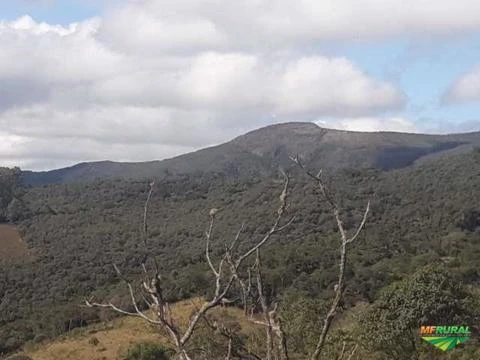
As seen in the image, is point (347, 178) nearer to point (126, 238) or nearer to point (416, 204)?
point (416, 204)

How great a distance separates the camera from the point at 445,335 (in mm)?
22453

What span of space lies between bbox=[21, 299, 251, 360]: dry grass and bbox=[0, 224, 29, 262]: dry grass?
27.9 meters

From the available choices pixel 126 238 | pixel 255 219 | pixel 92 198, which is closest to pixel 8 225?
pixel 126 238

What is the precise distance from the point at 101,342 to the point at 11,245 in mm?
37896

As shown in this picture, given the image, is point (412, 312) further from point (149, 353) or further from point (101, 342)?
point (101, 342)

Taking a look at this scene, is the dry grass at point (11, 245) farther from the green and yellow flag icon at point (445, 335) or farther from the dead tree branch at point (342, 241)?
the dead tree branch at point (342, 241)

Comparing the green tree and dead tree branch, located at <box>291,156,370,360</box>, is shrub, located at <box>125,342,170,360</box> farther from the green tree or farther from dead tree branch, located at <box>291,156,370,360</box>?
dead tree branch, located at <box>291,156,370,360</box>

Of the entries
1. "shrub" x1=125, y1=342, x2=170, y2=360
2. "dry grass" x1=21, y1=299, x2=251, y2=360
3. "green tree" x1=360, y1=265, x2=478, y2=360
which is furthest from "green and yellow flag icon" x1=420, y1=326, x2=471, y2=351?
"dry grass" x1=21, y1=299, x2=251, y2=360

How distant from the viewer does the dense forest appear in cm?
2564

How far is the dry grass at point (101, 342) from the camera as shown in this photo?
41281 mm

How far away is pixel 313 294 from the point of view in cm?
5031

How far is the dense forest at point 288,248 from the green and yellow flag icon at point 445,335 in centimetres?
49

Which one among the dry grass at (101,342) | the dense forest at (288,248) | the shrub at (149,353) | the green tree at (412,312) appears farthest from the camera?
the dry grass at (101,342)

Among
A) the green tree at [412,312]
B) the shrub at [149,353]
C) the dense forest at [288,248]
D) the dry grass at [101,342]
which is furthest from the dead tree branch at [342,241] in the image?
the dry grass at [101,342]
